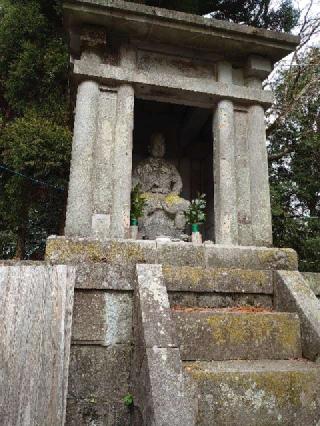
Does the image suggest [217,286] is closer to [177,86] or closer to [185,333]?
[185,333]

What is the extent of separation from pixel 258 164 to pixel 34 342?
3.74 metres

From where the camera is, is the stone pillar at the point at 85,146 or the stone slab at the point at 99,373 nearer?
the stone slab at the point at 99,373

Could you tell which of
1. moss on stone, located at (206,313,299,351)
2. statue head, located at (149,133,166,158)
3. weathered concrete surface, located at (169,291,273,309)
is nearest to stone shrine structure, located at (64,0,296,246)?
weathered concrete surface, located at (169,291,273,309)

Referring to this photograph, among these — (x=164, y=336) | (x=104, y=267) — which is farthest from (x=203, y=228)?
(x=164, y=336)

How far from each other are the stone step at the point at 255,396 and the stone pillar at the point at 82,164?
90.8 inches

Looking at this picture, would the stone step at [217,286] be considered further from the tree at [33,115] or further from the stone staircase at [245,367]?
the tree at [33,115]

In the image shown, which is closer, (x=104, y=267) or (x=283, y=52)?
(x=104, y=267)

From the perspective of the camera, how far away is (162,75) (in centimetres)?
542

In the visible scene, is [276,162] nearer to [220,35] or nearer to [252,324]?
[220,35]

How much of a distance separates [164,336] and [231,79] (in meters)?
4.22

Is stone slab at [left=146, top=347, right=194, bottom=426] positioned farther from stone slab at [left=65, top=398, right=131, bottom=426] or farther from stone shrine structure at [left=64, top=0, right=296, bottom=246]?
stone shrine structure at [left=64, top=0, right=296, bottom=246]

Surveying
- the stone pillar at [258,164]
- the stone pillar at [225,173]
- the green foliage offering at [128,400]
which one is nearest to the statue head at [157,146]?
the stone pillar at [225,173]

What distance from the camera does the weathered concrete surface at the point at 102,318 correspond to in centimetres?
354

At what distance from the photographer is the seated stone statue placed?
595cm
